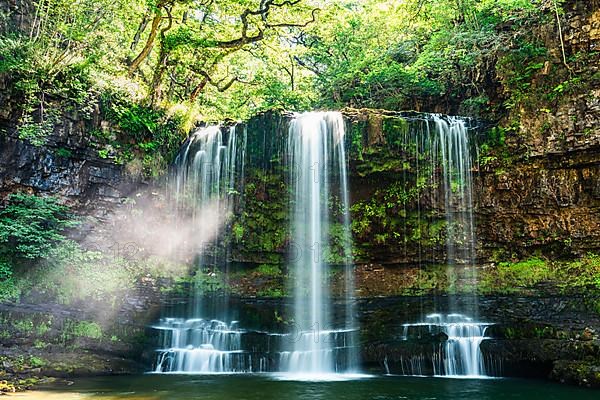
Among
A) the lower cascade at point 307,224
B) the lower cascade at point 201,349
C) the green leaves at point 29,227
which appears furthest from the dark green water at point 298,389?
the green leaves at point 29,227

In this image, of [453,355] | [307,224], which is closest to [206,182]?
[307,224]

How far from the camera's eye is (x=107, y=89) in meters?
12.8

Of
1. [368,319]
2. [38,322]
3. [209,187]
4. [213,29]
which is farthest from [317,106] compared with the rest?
[38,322]

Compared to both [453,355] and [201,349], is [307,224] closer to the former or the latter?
[201,349]

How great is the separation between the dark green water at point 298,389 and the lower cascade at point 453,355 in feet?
2.11

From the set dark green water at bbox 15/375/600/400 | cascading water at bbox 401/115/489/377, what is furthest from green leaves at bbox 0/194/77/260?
cascading water at bbox 401/115/489/377

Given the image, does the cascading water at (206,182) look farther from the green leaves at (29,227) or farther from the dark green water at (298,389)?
the green leaves at (29,227)

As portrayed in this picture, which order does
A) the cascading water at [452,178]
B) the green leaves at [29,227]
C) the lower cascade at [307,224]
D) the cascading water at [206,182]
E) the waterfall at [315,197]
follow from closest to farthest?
the green leaves at [29,227]
the lower cascade at [307,224]
the cascading water at [206,182]
the cascading water at [452,178]
the waterfall at [315,197]

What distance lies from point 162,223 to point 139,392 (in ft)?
21.9

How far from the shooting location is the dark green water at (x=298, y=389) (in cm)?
713

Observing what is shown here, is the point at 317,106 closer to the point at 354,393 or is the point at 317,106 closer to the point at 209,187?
the point at 209,187

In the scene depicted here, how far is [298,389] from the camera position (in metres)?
7.94

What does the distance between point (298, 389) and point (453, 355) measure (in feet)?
12.7

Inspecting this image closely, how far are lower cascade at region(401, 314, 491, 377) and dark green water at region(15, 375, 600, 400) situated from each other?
0.64m
